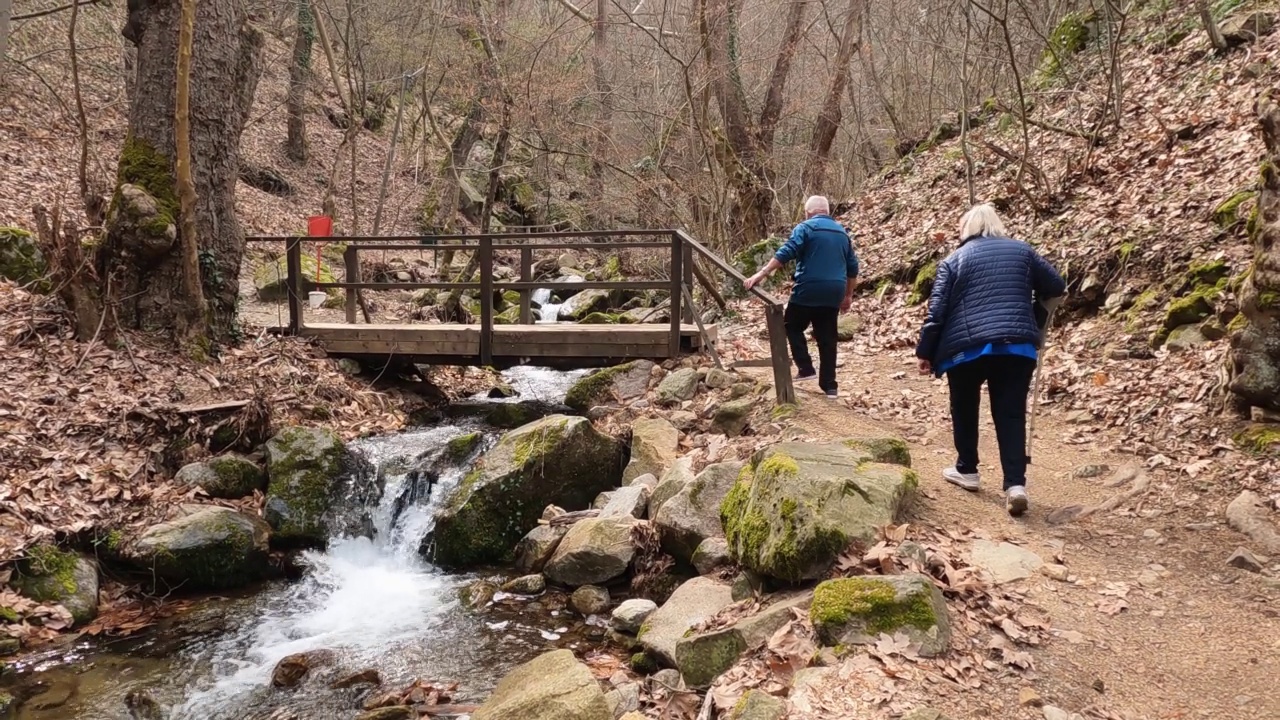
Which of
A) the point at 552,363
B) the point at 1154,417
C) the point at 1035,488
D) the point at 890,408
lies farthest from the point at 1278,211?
the point at 552,363

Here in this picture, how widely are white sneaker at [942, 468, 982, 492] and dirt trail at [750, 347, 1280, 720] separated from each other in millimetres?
59

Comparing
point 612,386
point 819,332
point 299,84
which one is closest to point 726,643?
point 819,332

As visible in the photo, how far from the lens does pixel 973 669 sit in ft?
11.2

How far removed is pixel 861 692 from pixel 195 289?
815cm

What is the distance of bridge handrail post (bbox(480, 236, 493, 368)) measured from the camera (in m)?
9.68

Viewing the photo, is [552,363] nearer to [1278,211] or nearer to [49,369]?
[49,369]

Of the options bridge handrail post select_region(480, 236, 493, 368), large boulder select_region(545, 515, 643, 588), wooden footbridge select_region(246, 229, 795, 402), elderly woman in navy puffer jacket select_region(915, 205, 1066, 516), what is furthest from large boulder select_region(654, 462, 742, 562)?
bridge handrail post select_region(480, 236, 493, 368)

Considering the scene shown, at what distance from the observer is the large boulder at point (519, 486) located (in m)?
7.25

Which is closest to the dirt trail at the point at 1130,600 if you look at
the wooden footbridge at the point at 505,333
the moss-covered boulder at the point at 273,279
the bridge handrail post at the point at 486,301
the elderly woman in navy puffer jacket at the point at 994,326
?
the elderly woman in navy puffer jacket at the point at 994,326

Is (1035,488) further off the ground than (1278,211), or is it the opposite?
(1278,211)

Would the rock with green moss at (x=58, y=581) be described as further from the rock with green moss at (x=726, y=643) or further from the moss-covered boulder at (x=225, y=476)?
the rock with green moss at (x=726, y=643)

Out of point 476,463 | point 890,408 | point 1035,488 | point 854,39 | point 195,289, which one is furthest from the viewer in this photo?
point 854,39

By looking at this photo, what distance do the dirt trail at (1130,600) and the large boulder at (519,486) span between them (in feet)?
9.86

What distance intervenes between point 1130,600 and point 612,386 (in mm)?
6348
